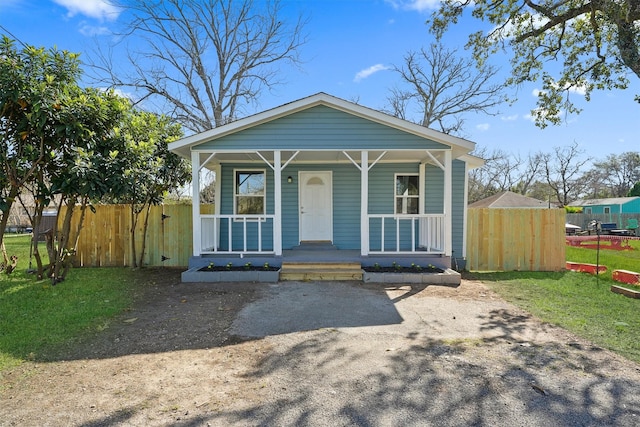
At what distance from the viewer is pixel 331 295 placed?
604 centimetres

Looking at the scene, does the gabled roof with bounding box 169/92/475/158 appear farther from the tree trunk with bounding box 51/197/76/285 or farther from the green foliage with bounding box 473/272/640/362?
the green foliage with bounding box 473/272/640/362

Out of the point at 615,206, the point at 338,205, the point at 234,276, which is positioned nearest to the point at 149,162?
the point at 234,276

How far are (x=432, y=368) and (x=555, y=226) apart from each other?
7.26 m

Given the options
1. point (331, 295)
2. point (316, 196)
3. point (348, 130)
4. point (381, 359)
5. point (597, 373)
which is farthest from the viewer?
point (316, 196)

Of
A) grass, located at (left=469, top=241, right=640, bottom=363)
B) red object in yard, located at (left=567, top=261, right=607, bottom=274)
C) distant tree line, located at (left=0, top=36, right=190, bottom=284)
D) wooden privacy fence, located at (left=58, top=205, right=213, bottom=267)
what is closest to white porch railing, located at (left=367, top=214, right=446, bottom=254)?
grass, located at (left=469, top=241, right=640, bottom=363)

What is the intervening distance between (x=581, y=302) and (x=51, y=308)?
27.1 ft

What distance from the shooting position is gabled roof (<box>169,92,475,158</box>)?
745 cm

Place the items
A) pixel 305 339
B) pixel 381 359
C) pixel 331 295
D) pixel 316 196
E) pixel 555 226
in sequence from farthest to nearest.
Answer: pixel 316 196, pixel 555 226, pixel 331 295, pixel 305 339, pixel 381 359

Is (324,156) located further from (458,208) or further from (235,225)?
(458,208)

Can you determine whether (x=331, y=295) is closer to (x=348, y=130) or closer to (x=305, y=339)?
(x=305, y=339)

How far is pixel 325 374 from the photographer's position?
3.16 m

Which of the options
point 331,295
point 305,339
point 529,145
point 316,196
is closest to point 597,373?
point 305,339

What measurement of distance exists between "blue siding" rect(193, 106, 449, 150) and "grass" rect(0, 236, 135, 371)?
3.39 metres

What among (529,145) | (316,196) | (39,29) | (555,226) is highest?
(529,145)
